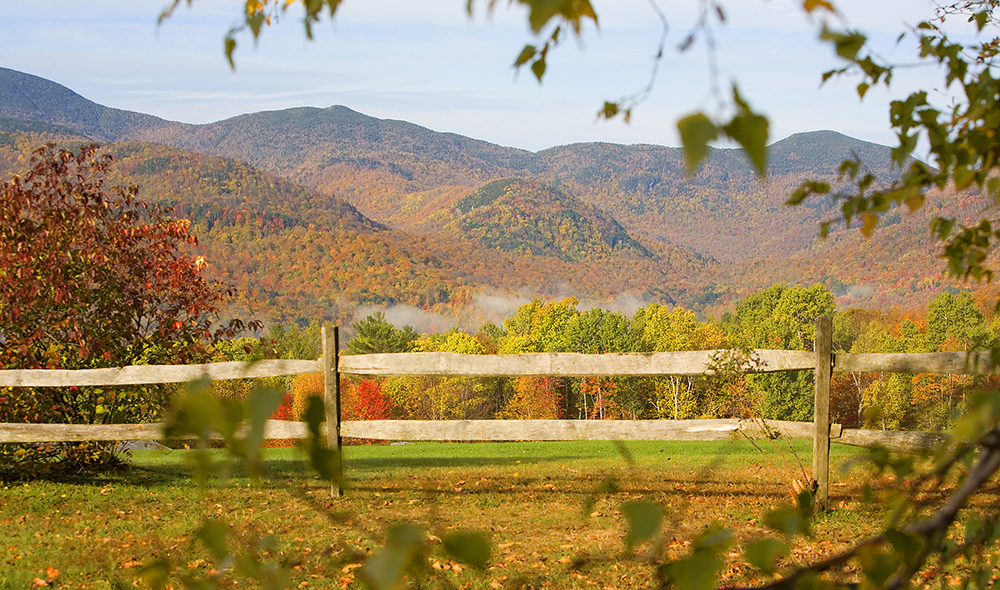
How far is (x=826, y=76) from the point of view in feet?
6.18

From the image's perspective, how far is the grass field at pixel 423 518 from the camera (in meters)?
4.59

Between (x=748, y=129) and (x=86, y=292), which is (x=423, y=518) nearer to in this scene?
(x=86, y=292)

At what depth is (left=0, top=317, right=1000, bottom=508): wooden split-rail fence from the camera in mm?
5891

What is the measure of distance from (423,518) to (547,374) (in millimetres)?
1526

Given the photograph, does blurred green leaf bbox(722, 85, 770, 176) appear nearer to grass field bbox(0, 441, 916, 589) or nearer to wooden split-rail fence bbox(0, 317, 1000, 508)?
grass field bbox(0, 441, 916, 589)

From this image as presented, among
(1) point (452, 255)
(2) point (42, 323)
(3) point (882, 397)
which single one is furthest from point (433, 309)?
(2) point (42, 323)

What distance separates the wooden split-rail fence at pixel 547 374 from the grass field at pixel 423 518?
0.48 meters

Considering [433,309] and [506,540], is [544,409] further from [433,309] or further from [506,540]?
[433,309]

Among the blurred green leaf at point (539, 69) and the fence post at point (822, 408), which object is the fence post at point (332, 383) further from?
the blurred green leaf at point (539, 69)

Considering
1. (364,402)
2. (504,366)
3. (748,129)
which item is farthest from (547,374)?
(364,402)

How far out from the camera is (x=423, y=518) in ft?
19.6

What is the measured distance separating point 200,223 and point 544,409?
7692 centimetres

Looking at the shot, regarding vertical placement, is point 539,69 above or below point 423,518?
above

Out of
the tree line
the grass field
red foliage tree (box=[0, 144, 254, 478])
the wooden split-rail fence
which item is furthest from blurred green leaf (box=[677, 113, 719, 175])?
the tree line
